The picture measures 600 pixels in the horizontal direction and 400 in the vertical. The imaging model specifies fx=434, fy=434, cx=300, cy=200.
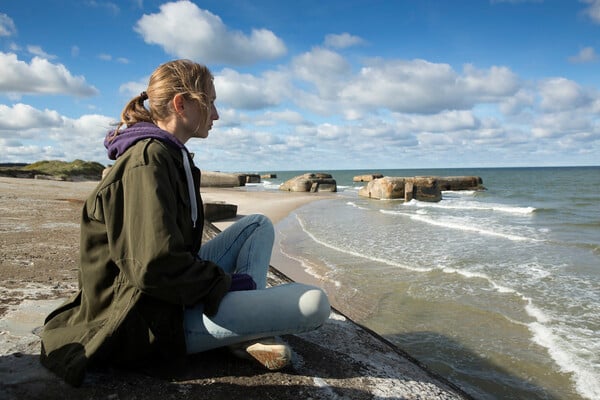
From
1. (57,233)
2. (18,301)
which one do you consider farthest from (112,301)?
(57,233)

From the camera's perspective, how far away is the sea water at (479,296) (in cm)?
406

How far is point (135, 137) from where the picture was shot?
1.88m

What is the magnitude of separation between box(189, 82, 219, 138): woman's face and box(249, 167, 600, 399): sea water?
119 inches

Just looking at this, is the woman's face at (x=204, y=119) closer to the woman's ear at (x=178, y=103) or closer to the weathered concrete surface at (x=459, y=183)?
the woman's ear at (x=178, y=103)

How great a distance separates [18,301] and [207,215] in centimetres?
986

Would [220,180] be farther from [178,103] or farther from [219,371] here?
[178,103]

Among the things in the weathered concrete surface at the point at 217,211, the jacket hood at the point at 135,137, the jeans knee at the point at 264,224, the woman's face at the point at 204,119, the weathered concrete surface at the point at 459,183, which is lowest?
the weathered concrete surface at the point at 217,211

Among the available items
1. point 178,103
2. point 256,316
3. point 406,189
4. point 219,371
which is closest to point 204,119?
point 178,103

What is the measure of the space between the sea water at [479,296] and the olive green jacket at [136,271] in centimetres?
279

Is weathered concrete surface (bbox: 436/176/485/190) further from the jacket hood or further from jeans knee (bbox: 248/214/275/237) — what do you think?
the jacket hood

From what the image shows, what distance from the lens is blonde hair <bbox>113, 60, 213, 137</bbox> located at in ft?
6.60

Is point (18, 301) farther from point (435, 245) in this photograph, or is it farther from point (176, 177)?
point (435, 245)

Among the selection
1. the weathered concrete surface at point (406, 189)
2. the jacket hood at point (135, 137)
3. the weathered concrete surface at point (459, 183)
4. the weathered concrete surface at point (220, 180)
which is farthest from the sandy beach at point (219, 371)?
the weathered concrete surface at point (220, 180)

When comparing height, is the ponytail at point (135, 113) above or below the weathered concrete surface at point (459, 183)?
above
